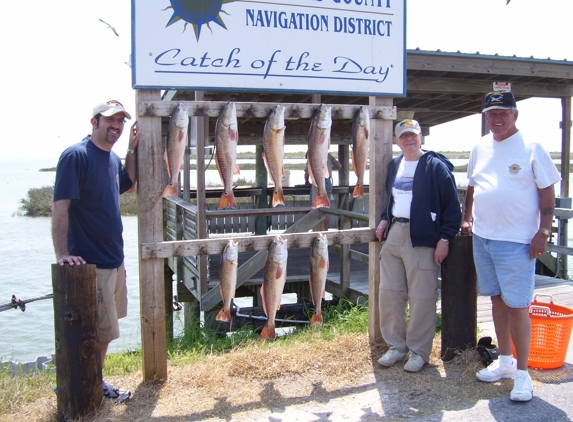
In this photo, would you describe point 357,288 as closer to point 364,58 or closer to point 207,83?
point 364,58

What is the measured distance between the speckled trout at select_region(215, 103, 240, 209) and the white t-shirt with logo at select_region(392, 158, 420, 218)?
4.15 feet

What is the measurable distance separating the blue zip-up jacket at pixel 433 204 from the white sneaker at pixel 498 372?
36.8 inches

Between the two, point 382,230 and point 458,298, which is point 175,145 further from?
point 458,298

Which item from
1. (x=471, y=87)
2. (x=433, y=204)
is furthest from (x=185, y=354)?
(x=471, y=87)

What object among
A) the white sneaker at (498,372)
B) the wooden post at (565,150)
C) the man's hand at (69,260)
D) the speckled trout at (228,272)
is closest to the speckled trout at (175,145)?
the speckled trout at (228,272)

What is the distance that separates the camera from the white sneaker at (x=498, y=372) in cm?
386

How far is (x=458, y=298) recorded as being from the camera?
4234 mm

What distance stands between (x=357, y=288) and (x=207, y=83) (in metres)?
4.79

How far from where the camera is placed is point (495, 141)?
3736mm

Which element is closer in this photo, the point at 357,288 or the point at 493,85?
the point at 357,288

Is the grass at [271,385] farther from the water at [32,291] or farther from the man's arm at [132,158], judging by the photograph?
the water at [32,291]

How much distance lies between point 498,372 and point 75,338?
281 centimetres

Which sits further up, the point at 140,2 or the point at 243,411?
the point at 140,2

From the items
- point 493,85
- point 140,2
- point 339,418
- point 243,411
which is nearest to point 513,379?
point 339,418
